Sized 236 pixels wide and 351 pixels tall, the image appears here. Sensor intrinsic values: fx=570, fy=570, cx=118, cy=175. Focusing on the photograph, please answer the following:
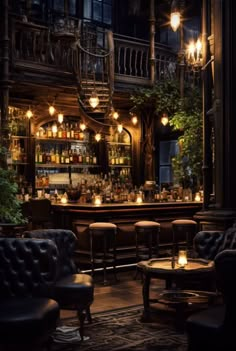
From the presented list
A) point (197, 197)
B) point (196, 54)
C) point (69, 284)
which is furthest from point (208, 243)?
point (197, 197)

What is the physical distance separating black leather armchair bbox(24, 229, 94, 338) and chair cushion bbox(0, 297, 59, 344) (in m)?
0.56

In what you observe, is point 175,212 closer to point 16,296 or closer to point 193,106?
point 193,106

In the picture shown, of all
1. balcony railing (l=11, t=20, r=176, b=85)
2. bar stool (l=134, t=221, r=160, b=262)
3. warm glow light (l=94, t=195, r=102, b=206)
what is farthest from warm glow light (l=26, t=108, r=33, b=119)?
bar stool (l=134, t=221, r=160, b=262)

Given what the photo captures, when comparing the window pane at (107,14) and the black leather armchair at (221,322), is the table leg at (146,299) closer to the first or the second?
the black leather armchair at (221,322)

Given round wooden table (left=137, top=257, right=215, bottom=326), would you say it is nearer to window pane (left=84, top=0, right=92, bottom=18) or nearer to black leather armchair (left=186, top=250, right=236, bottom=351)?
black leather armchair (left=186, top=250, right=236, bottom=351)

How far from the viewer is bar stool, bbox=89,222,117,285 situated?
7742 millimetres

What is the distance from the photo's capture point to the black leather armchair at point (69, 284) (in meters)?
4.82

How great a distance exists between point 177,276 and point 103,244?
3.11 meters

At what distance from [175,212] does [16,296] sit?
17.9 feet

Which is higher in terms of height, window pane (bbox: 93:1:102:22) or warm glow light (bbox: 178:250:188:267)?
window pane (bbox: 93:1:102:22)

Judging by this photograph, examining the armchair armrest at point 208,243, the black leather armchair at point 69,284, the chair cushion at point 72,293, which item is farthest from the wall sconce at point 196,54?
the chair cushion at point 72,293

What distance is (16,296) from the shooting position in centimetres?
448

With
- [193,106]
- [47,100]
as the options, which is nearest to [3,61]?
[47,100]

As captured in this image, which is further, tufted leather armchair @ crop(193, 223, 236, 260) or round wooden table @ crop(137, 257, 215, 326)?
tufted leather armchair @ crop(193, 223, 236, 260)
